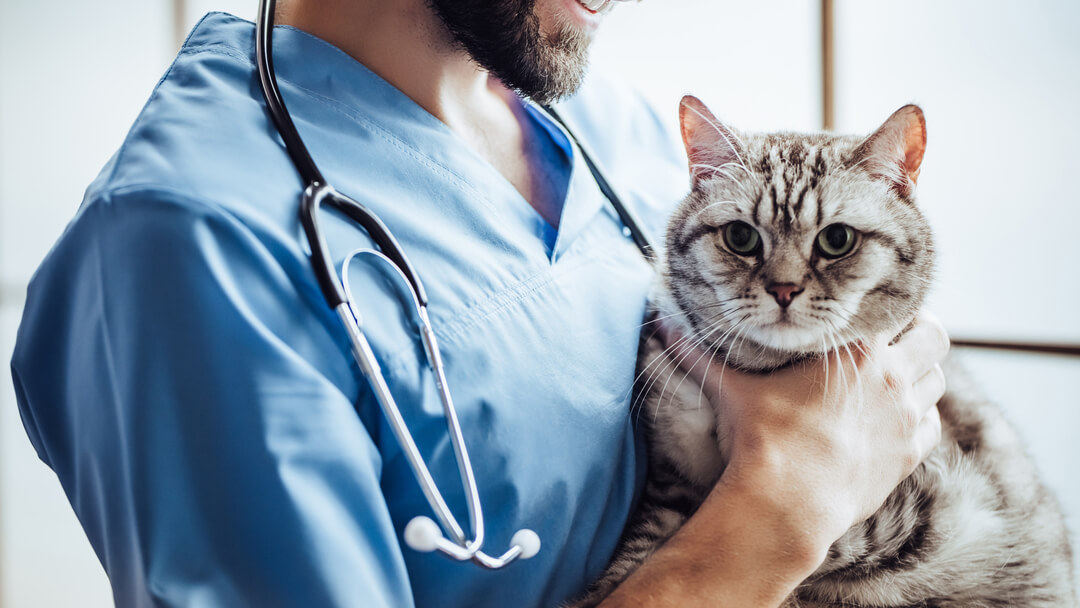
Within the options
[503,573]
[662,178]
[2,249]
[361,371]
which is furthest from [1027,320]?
[2,249]

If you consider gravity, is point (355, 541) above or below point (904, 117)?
below

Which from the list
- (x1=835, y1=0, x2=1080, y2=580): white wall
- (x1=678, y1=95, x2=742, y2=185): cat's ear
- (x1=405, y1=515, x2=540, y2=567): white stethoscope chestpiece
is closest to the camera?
(x1=405, y1=515, x2=540, y2=567): white stethoscope chestpiece

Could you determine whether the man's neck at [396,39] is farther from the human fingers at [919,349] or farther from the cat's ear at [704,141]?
the human fingers at [919,349]

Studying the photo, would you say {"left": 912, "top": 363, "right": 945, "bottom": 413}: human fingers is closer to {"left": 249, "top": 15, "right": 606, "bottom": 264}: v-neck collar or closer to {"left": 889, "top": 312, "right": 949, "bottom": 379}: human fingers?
{"left": 889, "top": 312, "right": 949, "bottom": 379}: human fingers

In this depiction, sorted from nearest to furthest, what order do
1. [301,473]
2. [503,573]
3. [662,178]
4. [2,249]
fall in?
[301,473], [503,573], [662,178], [2,249]

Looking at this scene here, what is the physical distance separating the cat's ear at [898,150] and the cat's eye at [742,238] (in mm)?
158

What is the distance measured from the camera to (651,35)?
207 centimetres

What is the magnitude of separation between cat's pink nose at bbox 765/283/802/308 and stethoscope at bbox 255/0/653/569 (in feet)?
1.34

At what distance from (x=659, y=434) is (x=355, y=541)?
45 centimetres

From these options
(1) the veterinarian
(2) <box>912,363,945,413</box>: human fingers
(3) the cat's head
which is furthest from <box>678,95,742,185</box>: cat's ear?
(2) <box>912,363,945,413</box>: human fingers

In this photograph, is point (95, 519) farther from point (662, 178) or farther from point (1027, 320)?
point (1027, 320)

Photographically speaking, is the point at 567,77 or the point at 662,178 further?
the point at 662,178

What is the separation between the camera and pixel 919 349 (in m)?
0.91

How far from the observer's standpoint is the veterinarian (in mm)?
598
